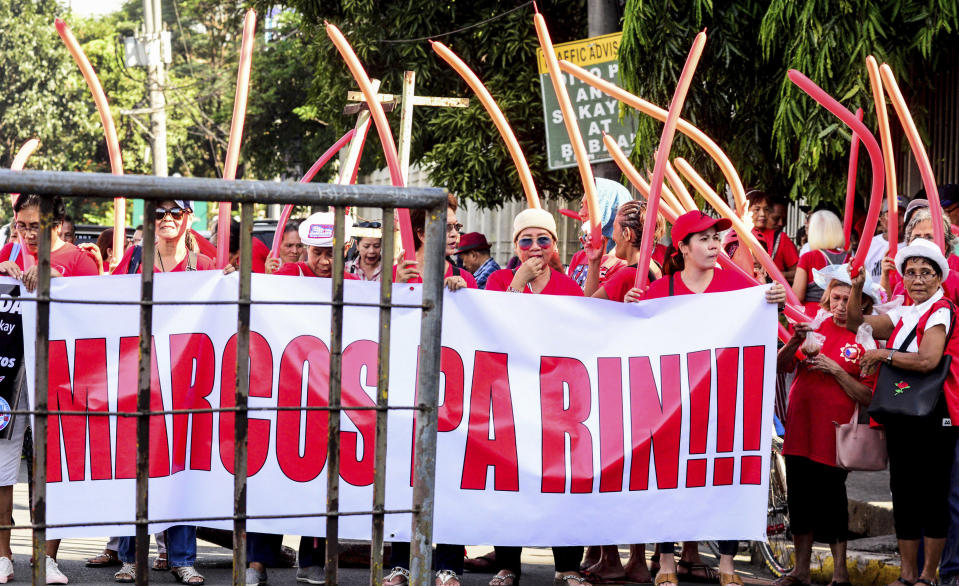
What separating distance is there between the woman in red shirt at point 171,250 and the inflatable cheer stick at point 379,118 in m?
1.17

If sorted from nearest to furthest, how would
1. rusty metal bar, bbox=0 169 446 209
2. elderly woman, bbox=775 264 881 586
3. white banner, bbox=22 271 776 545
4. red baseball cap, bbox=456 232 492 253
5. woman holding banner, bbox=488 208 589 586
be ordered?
rusty metal bar, bbox=0 169 446 209
white banner, bbox=22 271 776 545
woman holding banner, bbox=488 208 589 586
elderly woman, bbox=775 264 881 586
red baseball cap, bbox=456 232 492 253

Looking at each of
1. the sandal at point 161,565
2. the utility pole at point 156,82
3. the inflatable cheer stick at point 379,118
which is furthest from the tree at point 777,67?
the utility pole at point 156,82

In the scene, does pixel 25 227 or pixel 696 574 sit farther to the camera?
pixel 696 574

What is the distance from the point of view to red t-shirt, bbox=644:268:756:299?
6148 millimetres

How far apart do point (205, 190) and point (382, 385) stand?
69 cm

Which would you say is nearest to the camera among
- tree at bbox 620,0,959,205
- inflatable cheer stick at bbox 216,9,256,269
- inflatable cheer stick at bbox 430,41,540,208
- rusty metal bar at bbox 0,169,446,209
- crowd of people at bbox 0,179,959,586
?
rusty metal bar at bbox 0,169,446,209

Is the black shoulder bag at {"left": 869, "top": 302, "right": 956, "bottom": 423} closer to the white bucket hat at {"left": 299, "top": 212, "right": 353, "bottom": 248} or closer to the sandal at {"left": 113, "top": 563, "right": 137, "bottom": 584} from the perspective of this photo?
the white bucket hat at {"left": 299, "top": 212, "right": 353, "bottom": 248}

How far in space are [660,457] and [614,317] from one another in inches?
24.5

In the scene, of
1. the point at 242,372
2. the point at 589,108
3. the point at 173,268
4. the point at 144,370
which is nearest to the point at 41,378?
the point at 144,370

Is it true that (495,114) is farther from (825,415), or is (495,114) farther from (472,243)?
(472,243)

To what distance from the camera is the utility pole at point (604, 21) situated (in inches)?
488

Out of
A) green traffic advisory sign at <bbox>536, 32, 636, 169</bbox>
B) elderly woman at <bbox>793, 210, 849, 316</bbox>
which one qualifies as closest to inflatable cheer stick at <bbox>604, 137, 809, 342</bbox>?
elderly woman at <bbox>793, 210, 849, 316</bbox>

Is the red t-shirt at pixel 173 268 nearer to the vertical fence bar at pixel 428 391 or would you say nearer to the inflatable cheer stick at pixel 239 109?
the inflatable cheer stick at pixel 239 109

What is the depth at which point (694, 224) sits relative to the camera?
6.11m
